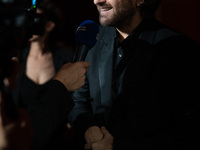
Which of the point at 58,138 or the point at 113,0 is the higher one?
the point at 113,0

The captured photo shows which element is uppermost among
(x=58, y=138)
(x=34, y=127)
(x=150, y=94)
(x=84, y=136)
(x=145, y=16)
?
(x=145, y=16)

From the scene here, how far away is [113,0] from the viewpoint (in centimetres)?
149

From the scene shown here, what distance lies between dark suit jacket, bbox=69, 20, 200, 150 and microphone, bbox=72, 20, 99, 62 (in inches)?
9.3

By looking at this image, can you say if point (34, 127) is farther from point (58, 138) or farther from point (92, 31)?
point (58, 138)

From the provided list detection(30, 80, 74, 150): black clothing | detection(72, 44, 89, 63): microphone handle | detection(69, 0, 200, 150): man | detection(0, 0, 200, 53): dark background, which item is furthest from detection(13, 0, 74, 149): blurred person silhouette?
detection(30, 80, 74, 150): black clothing

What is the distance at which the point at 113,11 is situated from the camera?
59.4 inches

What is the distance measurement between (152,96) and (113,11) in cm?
61

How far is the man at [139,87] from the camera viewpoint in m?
1.30

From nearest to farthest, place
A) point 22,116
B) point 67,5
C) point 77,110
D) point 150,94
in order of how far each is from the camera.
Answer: point 22,116, point 150,94, point 77,110, point 67,5

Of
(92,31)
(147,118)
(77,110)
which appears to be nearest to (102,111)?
(77,110)

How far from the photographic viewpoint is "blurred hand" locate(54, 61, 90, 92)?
46.6 inches

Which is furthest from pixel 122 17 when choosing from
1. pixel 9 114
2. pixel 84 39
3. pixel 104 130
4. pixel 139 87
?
pixel 9 114

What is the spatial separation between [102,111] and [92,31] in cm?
53

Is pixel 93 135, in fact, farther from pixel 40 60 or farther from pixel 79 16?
pixel 79 16
